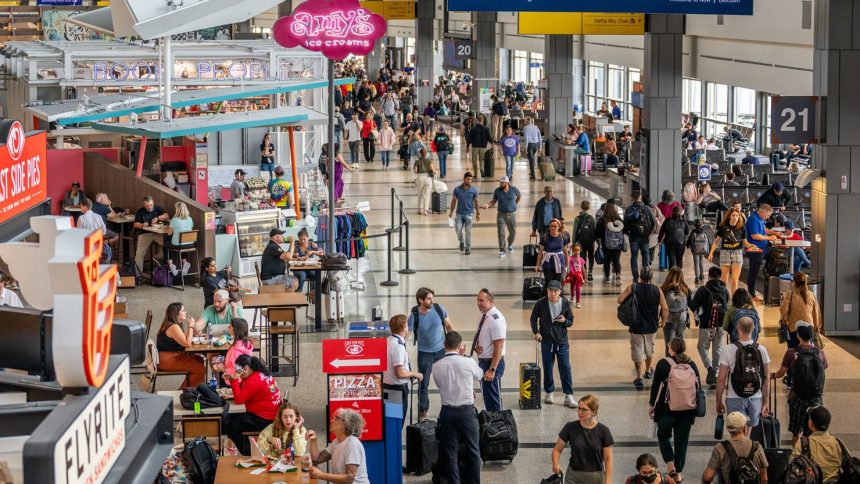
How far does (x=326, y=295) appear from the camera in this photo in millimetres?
17578

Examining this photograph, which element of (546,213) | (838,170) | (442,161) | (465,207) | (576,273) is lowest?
(576,273)

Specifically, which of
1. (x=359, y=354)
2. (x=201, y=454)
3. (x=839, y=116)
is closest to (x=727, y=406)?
(x=359, y=354)

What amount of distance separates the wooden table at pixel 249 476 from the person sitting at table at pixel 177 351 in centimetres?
365

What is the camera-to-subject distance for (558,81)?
38.5m

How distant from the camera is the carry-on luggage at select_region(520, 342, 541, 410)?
44.3 feet

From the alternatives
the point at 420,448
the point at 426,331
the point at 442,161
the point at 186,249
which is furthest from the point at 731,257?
the point at 442,161

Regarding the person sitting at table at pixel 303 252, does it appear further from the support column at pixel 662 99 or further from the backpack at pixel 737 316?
the support column at pixel 662 99

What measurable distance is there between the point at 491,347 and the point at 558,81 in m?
26.6

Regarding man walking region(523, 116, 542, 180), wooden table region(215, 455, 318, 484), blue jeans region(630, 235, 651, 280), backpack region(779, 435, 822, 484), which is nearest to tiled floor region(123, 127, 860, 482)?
blue jeans region(630, 235, 651, 280)

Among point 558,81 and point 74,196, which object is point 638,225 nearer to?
point 74,196

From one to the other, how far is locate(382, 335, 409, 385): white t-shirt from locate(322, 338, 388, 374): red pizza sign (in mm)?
623

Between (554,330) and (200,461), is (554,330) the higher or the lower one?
the higher one

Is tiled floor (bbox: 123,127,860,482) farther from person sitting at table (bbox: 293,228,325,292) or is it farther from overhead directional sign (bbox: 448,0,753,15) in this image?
overhead directional sign (bbox: 448,0,753,15)

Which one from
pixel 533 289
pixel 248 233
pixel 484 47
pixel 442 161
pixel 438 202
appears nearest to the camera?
pixel 533 289
